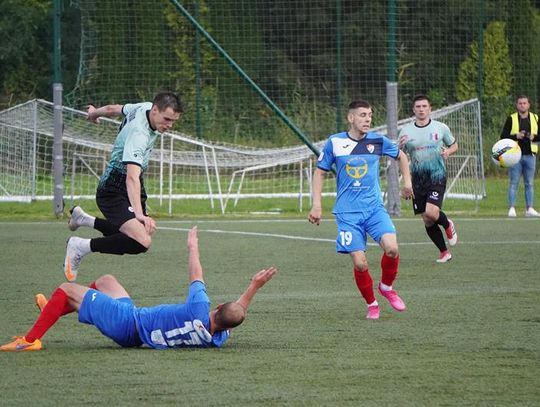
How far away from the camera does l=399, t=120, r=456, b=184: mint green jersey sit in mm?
15352

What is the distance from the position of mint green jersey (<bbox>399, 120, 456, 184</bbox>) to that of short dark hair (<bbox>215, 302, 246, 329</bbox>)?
7559 millimetres

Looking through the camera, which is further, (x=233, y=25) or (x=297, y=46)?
(x=297, y=46)

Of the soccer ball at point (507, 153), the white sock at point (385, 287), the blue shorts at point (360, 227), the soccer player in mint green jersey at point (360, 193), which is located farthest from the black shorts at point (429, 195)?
the white sock at point (385, 287)

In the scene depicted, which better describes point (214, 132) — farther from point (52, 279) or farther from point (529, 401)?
point (529, 401)

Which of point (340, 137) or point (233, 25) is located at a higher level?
point (233, 25)

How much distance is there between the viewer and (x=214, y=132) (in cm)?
2656

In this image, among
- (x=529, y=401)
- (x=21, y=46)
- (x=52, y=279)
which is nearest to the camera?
(x=529, y=401)

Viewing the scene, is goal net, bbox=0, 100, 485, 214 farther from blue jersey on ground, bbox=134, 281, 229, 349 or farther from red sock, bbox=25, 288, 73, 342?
blue jersey on ground, bbox=134, 281, 229, 349

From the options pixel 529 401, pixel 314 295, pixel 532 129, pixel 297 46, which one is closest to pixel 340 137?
pixel 314 295

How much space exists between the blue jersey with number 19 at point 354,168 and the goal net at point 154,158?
12.7m

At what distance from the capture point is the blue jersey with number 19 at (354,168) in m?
11.1

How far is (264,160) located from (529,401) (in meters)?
19.2

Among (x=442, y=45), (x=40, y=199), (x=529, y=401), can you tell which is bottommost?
(x=529, y=401)

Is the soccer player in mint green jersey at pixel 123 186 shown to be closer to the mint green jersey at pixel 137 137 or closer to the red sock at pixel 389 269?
the mint green jersey at pixel 137 137
